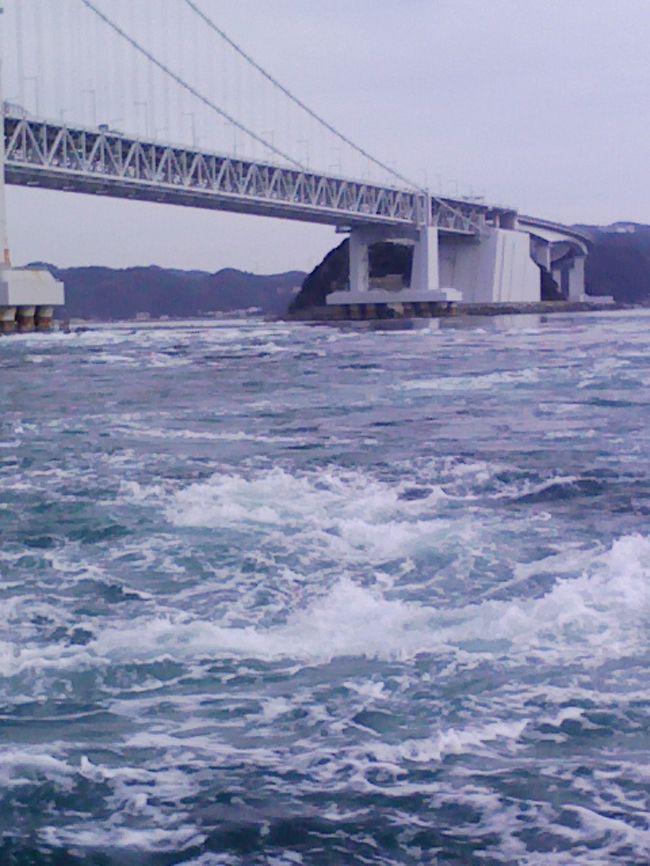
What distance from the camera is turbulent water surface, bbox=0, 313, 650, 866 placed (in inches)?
89.1

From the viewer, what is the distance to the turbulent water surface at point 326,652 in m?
2.26

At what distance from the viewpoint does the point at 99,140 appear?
121ft

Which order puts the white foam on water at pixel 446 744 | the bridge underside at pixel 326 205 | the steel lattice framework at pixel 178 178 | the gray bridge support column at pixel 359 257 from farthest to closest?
1. the gray bridge support column at pixel 359 257
2. the bridge underside at pixel 326 205
3. the steel lattice framework at pixel 178 178
4. the white foam on water at pixel 446 744

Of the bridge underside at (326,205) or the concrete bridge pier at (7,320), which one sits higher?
the bridge underside at (326,205)

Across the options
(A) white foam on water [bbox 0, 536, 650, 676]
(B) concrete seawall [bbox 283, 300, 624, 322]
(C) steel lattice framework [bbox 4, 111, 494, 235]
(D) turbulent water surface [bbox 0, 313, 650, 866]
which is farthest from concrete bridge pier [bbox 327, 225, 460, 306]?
(A) white foam on water [bbox 0, 536, 650, 676]

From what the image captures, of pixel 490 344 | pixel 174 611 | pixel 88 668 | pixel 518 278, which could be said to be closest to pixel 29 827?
pixel 88 668

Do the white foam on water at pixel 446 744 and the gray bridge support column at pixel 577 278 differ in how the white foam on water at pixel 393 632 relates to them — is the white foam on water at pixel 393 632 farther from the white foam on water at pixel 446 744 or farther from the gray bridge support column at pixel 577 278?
the gray bridge support column at pixel 577 278

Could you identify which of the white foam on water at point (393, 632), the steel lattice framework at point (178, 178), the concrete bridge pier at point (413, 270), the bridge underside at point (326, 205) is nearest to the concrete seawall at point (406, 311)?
the concrete bridge pier at point (413, 270)

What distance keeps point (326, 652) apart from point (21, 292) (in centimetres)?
2884

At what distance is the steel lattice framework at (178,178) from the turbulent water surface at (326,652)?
30.3 meters

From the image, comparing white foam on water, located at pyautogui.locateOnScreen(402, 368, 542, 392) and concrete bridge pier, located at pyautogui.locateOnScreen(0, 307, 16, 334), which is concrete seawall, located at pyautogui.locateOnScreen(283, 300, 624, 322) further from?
white foam on water, located at pyautogui.locateOnScreen(402, 368, 542, 392)

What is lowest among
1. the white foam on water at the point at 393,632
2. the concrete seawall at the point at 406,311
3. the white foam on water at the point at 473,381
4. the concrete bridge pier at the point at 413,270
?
the white foam on water at the point at 393,632

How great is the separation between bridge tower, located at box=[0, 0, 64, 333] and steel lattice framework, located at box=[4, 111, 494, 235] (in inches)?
73.0

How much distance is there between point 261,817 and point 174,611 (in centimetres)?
149
